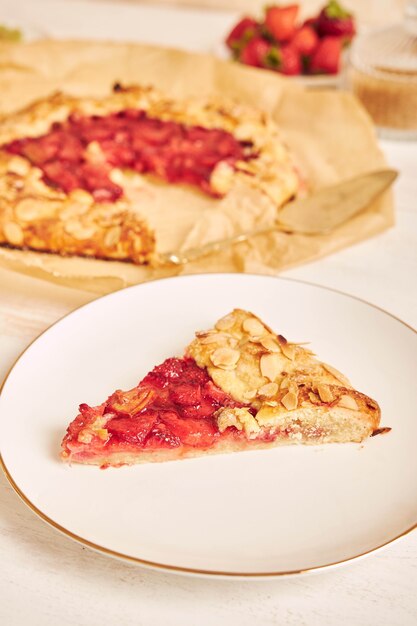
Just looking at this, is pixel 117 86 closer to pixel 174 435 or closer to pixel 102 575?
pixel 174 435

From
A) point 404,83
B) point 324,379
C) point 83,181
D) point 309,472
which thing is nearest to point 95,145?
point 83,181

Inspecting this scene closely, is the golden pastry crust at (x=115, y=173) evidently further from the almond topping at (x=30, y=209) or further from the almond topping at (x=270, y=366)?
the almond topping at (x=270, y=366)

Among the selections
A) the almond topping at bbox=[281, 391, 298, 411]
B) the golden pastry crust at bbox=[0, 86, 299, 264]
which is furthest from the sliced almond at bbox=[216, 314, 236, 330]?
the golden pastry crust at bbox=[0, 86, 299, 264]

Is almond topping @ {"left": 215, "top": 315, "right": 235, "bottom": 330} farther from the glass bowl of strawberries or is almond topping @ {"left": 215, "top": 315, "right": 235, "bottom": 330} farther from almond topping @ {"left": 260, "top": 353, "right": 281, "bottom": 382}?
the glass bowl of strawberries

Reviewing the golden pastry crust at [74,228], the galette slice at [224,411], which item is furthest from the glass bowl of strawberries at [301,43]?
the galette slice at [224,411]

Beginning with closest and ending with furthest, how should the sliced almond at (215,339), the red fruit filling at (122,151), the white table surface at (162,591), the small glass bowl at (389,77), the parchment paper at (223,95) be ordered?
the white table surface at (162,591) < the sliced almond at (215,339) < the parchment paper at (223,95) < the red fruit filling at (122,151) < the small glass bowl at (389,77)
